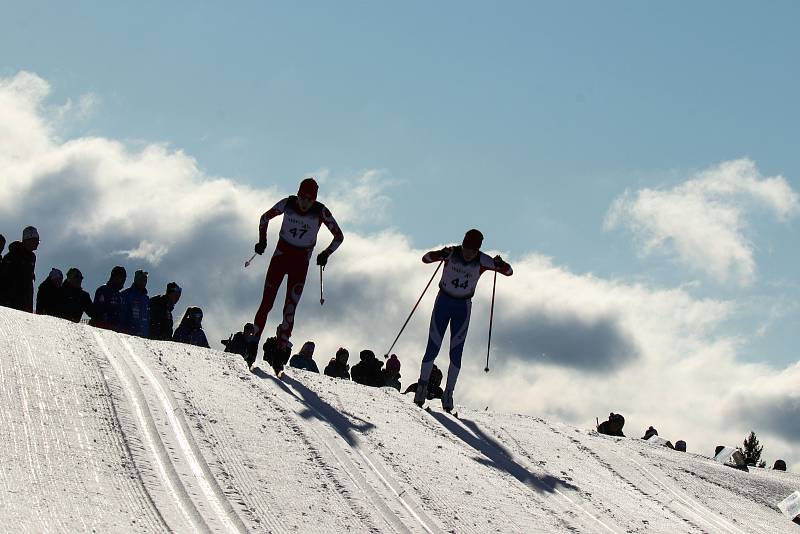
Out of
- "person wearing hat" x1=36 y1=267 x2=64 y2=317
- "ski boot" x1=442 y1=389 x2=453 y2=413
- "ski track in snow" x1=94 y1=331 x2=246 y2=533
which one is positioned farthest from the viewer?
"person wearing hat" x1=36 y1=267 x2=64 y2=317

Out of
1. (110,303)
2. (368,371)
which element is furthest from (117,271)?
(368,371)

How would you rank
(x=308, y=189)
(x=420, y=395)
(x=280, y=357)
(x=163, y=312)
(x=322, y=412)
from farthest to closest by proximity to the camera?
(x=163, y=312)
(x=420, y=395)
(x=308, y=189)
(x=280, y=357)
(x=322, y=412)

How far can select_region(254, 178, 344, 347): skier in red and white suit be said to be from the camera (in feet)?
43.7

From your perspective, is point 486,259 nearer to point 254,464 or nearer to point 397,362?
point 397,362

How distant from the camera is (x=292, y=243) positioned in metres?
13.3

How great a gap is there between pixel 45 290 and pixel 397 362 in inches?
231

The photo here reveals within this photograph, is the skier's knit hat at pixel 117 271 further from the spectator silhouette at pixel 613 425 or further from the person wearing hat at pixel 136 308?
the spectator silhouette at pixel 613 425

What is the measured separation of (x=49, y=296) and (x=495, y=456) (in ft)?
20.6

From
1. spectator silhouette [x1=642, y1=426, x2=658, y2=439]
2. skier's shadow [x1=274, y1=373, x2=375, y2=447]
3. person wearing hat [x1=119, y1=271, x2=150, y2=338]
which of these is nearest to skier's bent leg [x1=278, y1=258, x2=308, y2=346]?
skier's shadow [x1=274, y1=373, x2=375, y2=447]

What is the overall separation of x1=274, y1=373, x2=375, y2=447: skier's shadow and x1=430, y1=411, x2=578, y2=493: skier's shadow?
1.28 m

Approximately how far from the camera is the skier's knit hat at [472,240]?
45.7 ft

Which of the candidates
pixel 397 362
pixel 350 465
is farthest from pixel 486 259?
pixel 350 465

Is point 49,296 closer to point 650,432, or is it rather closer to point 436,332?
point 436,332

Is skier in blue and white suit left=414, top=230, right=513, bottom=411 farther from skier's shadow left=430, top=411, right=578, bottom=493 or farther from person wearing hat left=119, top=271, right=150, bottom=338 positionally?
person wearing hat left=119, top=271, right=150, bottom=338
